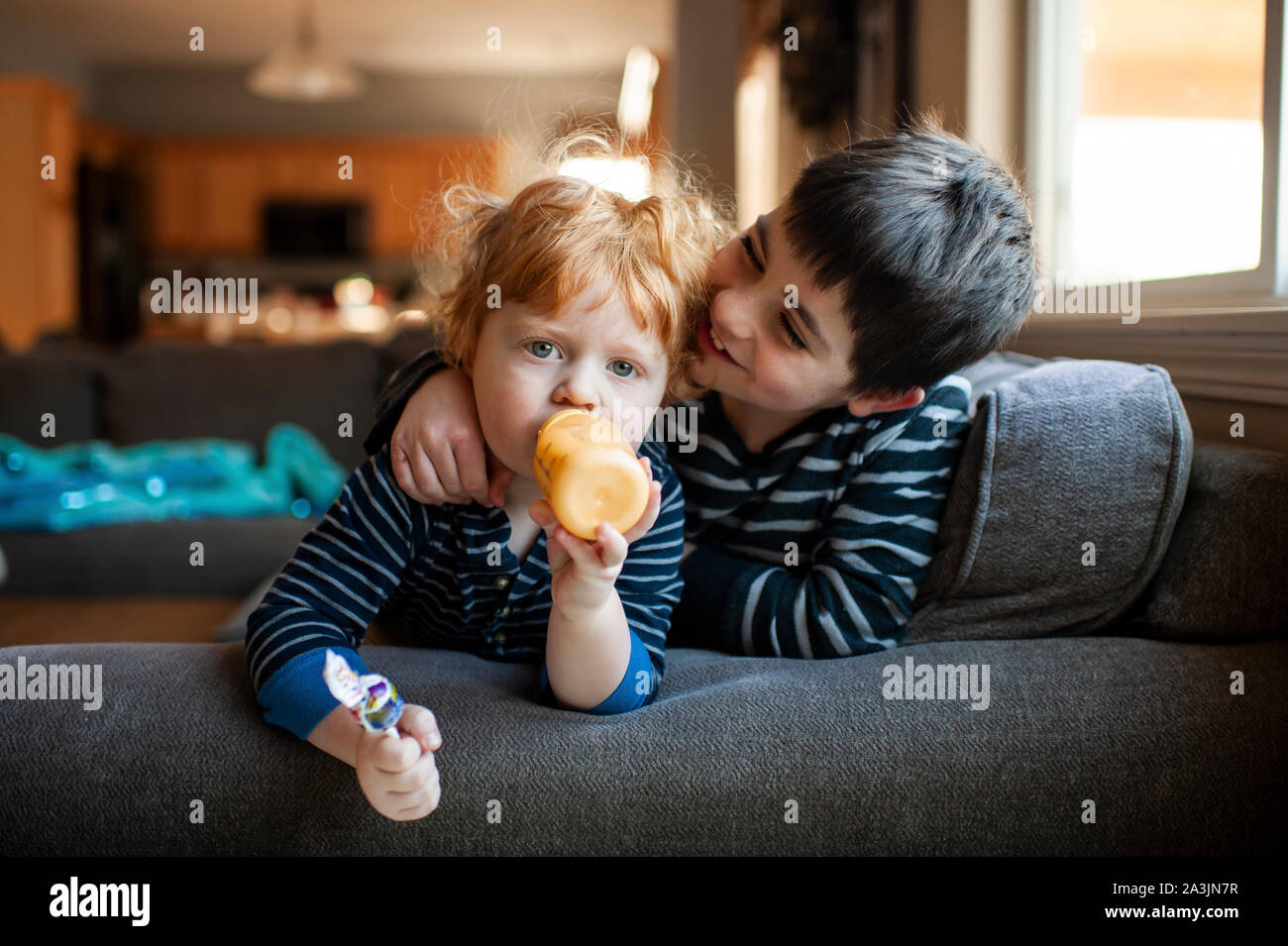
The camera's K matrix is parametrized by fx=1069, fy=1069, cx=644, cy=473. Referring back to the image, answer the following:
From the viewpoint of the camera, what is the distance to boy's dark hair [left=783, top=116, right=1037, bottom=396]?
1.02m

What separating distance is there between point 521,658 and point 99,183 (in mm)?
8090

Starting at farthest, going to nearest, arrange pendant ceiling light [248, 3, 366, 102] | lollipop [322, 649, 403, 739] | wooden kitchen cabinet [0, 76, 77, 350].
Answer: wooden kitchen cabinet [0, 76, 77, 350] → pendant ceiling light [248, 3, 366, 102] → lollipop [322, 649, 403, 739]

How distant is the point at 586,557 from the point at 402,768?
0.66 feet

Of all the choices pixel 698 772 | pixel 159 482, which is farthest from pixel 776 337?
pixel 159 482

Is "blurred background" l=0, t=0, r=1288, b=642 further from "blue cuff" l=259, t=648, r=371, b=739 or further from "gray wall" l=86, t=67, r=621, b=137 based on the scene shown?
"blue cuff" l=259, t=648, r=371, b=739

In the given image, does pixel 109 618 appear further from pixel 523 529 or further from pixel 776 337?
pixel 776 337

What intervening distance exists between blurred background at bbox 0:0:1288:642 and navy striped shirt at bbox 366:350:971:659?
0.33m

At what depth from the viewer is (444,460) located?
0.98 m

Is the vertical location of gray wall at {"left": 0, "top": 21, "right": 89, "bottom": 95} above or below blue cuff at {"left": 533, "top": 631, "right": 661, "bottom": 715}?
Answer: above

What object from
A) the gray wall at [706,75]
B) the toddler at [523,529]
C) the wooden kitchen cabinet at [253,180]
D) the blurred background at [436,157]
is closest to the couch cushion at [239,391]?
the blurred background at [436,157]

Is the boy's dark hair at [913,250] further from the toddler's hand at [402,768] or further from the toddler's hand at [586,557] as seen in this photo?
the toddler's hand at [402,768]

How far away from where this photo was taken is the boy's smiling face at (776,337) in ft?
3.41

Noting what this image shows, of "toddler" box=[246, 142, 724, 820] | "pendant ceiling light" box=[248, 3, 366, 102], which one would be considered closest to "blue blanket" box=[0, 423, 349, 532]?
"toddler" box=[246, 142, 724, 820]
